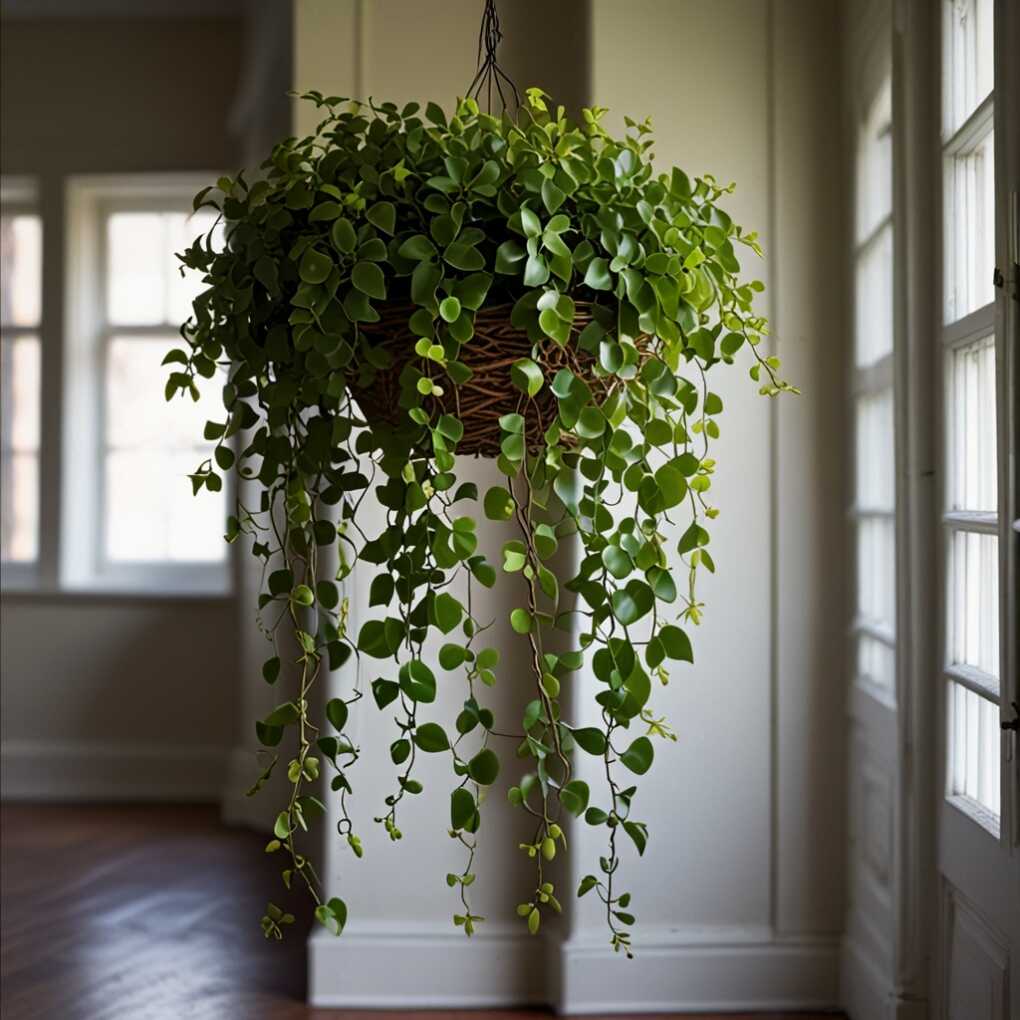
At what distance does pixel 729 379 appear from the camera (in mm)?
2570

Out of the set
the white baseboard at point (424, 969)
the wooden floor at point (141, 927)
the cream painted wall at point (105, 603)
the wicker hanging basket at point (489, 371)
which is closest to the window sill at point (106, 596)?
the cream painted wall at point (105, 603)

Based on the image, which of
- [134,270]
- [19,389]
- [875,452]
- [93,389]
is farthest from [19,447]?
[875,452]

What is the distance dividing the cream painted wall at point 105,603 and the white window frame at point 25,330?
0.14 feet

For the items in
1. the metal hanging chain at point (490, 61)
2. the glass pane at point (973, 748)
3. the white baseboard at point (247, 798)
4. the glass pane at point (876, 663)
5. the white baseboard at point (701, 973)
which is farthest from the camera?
the white baseboard at point (247, 798)

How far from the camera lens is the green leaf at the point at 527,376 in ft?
3.54

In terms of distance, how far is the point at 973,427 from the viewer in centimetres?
194

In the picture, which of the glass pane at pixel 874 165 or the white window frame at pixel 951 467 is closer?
the white window frame at pixel 951 467

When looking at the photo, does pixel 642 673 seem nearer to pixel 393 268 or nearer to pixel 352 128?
pixel 393 268

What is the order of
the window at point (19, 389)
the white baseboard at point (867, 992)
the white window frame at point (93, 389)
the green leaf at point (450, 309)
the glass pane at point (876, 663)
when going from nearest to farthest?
the green leaf at point (450, 309) < the white baseboard at point (867, 992) < the glass pane at point (876, 663) < the white window frame at point (93, 389) < the window at point (19, 389)

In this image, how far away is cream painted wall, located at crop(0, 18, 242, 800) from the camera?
15.9 feet

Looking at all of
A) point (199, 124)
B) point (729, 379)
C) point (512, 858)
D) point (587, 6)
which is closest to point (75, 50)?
point (199, 124)

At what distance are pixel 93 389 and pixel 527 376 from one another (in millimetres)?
4360

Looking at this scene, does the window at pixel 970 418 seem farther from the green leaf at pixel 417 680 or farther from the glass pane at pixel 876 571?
the green leaf at pixel 417 680

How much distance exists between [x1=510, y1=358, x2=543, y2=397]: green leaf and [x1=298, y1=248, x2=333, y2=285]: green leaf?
0.20 m
